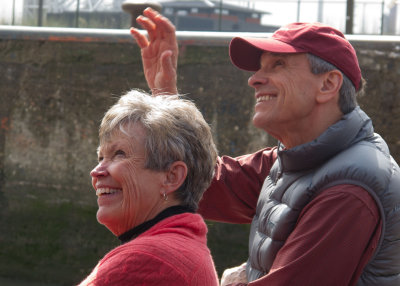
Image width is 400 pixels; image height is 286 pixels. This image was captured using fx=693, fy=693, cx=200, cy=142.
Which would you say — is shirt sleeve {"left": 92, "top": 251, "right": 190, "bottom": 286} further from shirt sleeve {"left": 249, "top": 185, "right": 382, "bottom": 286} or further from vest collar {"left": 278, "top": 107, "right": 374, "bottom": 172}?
vest collar {"left": 278, "top": 107, "right": 374, "bottom": 172}

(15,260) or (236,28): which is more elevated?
(236,28)

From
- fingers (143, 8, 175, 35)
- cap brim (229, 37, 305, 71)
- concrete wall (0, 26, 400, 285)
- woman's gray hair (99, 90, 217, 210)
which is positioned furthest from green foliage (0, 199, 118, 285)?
woman's gray hair (99, 90, 217, 210)

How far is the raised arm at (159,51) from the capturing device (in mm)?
3111

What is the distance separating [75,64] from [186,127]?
189 inches

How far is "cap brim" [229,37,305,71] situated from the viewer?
251cm

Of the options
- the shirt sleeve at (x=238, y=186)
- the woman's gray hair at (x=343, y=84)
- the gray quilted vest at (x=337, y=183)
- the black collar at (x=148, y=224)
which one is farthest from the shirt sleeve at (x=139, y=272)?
the shirt sleeve at (x=238, y=186)

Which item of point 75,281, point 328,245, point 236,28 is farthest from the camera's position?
point 236,28

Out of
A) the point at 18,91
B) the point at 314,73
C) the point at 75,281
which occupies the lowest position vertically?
the point at 75,281

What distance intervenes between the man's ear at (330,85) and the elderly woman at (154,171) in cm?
54

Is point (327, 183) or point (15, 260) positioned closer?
point (327, 183)

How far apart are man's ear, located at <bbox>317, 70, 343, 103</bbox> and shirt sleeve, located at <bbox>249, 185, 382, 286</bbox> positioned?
448mm

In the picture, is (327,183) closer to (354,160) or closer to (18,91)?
(354,160)

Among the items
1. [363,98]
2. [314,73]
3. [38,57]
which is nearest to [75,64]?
[38,57]

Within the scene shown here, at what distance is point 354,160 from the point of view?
2.22 metres
